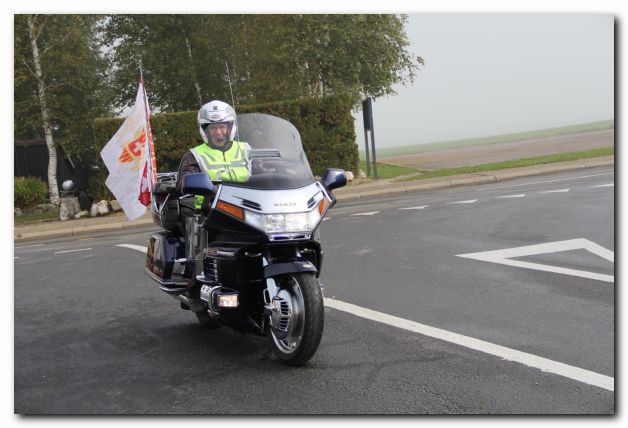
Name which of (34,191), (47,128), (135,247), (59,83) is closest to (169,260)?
(135,247)

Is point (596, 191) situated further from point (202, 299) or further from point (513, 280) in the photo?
point (202, 299)

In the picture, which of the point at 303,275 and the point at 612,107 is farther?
the point at 612,107

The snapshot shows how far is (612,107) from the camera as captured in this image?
5.95 meters

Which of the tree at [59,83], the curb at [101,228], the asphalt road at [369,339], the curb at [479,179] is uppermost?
the tree at [59,83]

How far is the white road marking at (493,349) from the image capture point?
4562mm

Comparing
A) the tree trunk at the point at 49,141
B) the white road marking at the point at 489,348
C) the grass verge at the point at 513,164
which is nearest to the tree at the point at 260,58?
the tree trunk at the point at 49,141

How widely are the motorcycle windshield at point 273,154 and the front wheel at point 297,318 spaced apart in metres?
0.62

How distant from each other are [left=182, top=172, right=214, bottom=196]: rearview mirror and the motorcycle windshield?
6.3 inches

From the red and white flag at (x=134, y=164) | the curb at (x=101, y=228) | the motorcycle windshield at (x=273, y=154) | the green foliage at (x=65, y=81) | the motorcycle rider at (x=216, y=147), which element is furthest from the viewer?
the curb at (x=101, y=228)

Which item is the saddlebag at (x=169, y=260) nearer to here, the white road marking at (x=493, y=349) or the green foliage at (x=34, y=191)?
the white road marking at (x=493, y=349)

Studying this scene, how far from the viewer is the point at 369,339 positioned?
5703mm

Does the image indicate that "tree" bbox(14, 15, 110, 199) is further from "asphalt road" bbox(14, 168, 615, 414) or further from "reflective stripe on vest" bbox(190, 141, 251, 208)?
"asphalt road" bbox(14, 168, 615, 414)

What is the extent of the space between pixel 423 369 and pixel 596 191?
950 centimetres

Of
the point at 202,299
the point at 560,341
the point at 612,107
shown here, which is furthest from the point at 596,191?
the point at 202,299
